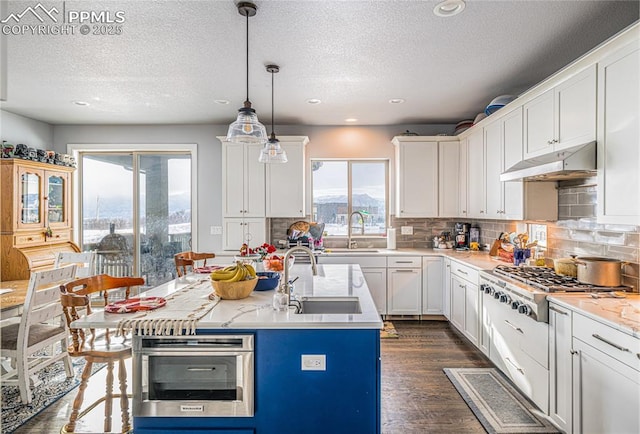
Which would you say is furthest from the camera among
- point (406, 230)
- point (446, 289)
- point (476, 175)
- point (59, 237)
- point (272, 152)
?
point (406, 230)

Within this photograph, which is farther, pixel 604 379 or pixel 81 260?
pixel 81 260

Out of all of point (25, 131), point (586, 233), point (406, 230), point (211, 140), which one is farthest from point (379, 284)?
point (25, 131)

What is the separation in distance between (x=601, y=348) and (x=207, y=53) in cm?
318

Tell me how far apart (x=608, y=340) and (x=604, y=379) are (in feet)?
0.70

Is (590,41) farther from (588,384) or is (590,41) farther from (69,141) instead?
(69,141)

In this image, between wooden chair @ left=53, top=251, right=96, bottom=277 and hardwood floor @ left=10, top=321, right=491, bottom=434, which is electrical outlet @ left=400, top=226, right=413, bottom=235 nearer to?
hardwood floor @ left=10, top=321, right=491, bottom=434

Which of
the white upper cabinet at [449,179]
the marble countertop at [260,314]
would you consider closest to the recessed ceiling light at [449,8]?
the marble countertop at [260,314]

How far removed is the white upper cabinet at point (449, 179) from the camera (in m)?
4.73

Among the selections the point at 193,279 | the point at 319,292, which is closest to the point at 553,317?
the point at 319,292

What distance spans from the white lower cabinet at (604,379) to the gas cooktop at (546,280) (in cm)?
36

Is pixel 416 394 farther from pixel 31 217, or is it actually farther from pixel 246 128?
pixel 31 217

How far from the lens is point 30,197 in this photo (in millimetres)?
4117

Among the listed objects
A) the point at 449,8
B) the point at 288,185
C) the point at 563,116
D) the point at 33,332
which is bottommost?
the point at 33,332

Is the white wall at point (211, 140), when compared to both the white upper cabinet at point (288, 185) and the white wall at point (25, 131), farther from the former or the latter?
→ the white upper cabinet at point (288, 185)
